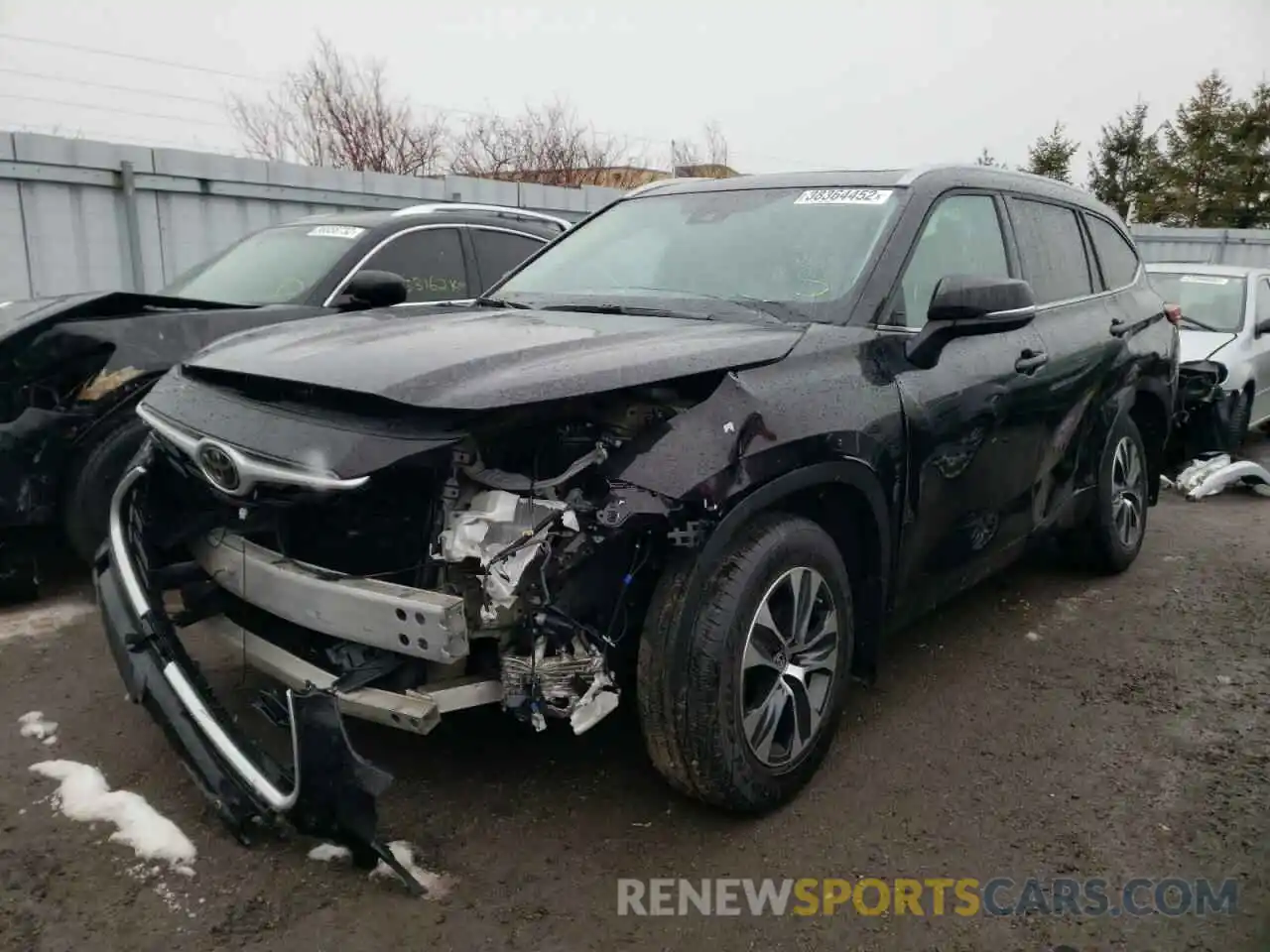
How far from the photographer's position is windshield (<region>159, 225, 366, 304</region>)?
206 inches

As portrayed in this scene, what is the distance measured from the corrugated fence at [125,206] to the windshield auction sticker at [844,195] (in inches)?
247

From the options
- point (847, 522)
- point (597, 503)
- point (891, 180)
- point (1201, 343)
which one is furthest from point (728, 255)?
point (1201, 343)

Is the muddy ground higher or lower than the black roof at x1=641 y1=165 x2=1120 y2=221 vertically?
lower

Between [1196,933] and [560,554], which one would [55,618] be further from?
[1196,933]

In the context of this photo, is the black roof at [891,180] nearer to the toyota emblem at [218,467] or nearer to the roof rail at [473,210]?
the roof rail at [473,210]

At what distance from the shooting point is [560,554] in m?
2.30

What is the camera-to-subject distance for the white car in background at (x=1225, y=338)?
719cm

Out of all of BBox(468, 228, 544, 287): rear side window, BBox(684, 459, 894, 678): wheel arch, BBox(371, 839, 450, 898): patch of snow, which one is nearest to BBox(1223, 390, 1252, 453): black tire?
BBox(468, 228, 544, 287): rear side window

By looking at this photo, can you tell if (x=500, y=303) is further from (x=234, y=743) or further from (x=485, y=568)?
(x=234, y=743)

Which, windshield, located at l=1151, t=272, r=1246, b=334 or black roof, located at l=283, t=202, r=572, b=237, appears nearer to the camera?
black roof, located at l=283, t=202, r=572, b=237

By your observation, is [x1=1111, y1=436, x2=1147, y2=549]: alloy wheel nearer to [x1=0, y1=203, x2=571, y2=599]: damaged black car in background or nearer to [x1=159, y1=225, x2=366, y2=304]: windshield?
[x1=0, y1=203, x2=571, y2=599]: damaged black car in background

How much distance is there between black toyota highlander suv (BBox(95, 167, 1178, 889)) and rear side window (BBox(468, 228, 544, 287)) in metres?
2.54

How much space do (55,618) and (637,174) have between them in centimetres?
2181

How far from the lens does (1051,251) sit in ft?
13.8
